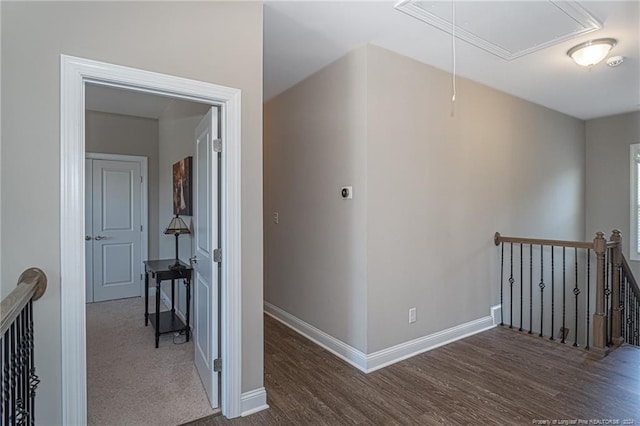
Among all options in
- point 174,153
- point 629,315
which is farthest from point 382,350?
point 174,153

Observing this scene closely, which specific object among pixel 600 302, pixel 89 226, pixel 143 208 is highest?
pixel 143 208

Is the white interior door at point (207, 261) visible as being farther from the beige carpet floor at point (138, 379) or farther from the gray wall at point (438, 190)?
the gray wall at point (438, 190)

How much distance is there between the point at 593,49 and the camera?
2840mm

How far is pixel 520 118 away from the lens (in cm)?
426

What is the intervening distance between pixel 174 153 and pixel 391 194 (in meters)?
Answer: 3.01

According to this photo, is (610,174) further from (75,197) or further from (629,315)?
(75,197)

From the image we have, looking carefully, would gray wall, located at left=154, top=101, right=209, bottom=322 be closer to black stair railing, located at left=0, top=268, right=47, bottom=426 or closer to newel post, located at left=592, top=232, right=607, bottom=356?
black stair railing, located at left=0, top=268, right=47, bottom=426

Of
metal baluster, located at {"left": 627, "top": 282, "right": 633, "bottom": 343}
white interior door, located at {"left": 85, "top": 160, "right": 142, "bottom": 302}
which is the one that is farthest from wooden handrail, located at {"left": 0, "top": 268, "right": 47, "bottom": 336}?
metal baluster, located at {"left": 627, "top": 282, "right": 633, "bottom": 343}

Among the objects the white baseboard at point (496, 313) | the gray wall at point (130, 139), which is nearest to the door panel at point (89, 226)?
the gray wall at point (130, 139)

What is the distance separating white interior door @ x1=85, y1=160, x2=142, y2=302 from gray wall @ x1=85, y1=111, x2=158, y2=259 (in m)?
0.17

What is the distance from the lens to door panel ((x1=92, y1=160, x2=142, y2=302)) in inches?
198

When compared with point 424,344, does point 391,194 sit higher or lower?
higher

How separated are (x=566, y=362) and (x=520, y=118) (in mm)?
2749

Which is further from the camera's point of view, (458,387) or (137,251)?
(137,251)
